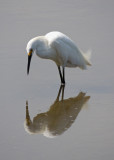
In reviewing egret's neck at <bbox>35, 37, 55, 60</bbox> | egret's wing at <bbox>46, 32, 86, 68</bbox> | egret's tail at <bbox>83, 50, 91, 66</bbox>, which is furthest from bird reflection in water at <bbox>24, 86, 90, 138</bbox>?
egret's tail at <bbox>83, 50, 91, 66</bbox>

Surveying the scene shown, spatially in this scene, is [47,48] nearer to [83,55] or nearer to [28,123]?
[83,55]

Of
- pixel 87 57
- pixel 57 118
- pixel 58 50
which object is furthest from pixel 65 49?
pixel 57 118

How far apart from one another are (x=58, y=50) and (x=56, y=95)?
0.96 meters

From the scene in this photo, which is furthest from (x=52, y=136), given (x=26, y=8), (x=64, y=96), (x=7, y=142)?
(x=26, y=8)

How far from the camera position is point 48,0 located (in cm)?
1638

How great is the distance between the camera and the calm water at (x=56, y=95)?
605 centimetres

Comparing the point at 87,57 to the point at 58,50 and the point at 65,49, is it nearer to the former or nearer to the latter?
the point at 65,49

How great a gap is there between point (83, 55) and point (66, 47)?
546 mm

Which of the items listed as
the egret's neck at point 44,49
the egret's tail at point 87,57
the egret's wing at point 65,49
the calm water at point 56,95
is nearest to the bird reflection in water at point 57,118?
the calm water at point 56,95

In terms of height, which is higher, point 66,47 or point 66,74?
point 66,47

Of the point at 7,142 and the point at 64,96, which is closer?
the point at 7,142

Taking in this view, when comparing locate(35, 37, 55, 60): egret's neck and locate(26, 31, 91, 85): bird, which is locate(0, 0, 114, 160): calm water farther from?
locate(35, 37, 55, 60): egret's neck

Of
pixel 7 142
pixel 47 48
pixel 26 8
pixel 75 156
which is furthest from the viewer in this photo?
pixel 26 8

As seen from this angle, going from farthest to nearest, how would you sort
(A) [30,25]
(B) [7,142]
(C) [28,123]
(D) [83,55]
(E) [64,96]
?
(A) [30,25]
(D) [83,55]
(E) [64,96]
(C) [28,123]
(B) [7,142]
